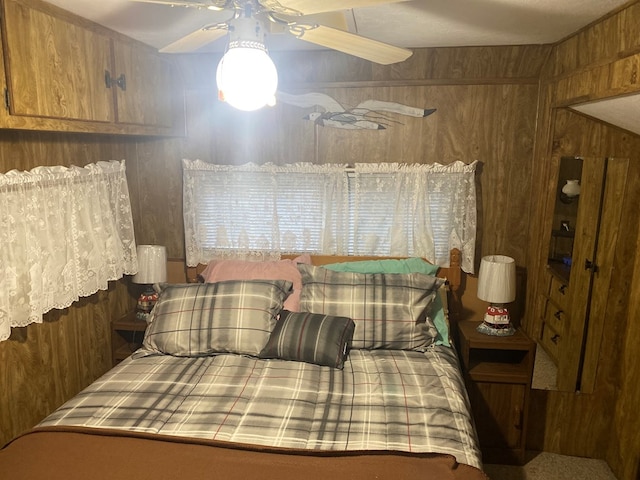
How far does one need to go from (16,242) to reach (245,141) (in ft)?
4.40

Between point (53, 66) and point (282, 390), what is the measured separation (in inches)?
60.3

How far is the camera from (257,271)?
2.82 m

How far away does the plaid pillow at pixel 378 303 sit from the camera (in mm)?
2436

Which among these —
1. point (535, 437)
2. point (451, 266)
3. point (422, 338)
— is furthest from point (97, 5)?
point (535, 437)

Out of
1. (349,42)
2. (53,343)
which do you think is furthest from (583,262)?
(53,343)

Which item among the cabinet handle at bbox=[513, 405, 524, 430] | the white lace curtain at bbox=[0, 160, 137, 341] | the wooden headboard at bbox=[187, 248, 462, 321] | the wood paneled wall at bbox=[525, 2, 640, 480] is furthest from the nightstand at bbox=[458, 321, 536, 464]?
the white lace curtain at bbox=[0, 160, 137, 341]

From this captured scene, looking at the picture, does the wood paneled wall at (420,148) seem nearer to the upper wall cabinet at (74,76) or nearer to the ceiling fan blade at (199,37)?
the upper wall cabinet at (74,76)

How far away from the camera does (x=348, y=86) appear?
2.84 m

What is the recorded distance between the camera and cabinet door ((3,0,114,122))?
170 centimetres

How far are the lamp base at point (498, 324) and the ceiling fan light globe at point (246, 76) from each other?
191 cm

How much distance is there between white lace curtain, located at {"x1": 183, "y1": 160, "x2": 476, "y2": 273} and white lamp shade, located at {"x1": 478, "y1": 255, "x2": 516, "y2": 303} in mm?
215

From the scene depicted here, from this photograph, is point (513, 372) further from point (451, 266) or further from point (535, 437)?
point (451, 266)

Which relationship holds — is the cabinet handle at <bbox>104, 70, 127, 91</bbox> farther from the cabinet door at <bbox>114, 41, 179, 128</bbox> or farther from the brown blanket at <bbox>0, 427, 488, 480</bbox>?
the brown blanket at <bbox>0, 427, 488, 480</bbox>

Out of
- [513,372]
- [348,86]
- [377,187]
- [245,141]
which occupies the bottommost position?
[513,372]
